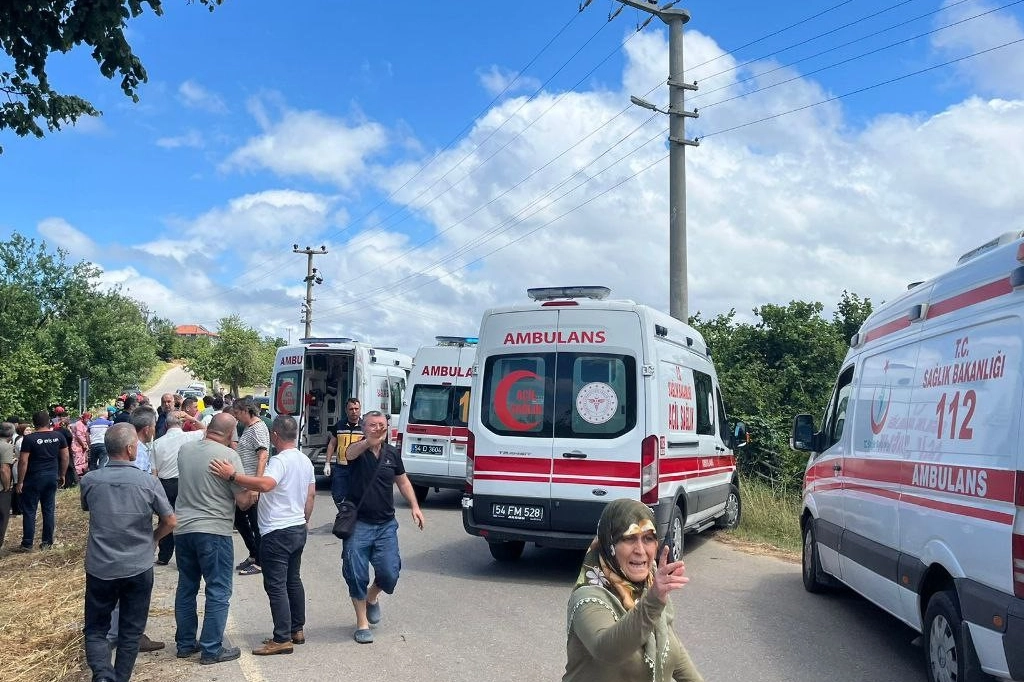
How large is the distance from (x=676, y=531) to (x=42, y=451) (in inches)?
312

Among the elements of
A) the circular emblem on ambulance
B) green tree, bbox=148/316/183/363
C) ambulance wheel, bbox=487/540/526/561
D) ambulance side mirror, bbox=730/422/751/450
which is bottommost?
ambulance wheel, bbox=487/540/526/561

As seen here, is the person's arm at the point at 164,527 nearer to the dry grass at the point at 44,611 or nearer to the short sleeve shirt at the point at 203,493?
the short sleeve shirt at the point at 203,493

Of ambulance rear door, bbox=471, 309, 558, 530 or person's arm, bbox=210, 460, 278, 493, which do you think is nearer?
person's arm, bbox=210, 460, 278, 493

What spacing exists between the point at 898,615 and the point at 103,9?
8.10 metres

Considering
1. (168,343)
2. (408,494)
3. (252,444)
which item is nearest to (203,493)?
(408,494)

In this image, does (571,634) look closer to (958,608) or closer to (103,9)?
(958,608)

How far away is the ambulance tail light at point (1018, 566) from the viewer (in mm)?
4195

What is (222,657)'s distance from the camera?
621cm

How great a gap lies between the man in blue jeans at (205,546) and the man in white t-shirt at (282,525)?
11cm

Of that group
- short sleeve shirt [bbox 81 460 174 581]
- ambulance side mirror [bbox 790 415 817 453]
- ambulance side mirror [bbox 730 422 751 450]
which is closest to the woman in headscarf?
short sleeve shirt [bbox 81 460 174 581]

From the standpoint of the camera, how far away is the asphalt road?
19.9 ft

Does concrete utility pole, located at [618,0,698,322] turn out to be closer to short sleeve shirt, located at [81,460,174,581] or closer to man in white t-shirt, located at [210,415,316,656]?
man in white t-shirt, located at [210,415,316,656]

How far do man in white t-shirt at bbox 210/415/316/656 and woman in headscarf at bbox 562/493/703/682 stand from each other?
408cm

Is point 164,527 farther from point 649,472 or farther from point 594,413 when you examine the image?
point 649,472
